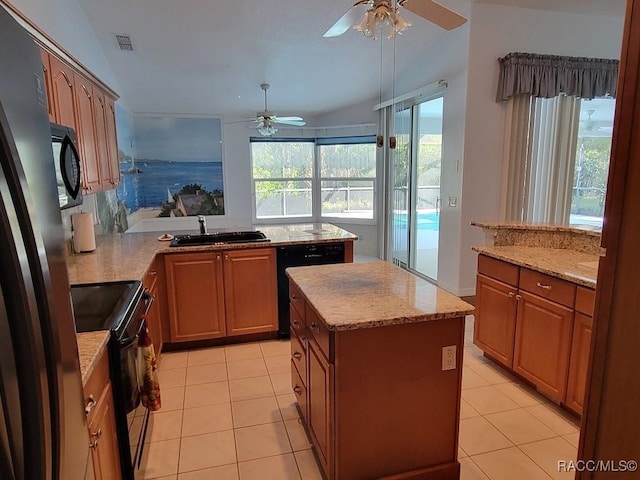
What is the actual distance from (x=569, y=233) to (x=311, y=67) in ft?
11.9

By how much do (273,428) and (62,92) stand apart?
2245 mm

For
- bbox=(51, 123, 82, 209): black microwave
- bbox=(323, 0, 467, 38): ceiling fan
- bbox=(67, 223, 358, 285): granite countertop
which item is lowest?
bbox=(67, 223, 358, 285): granite countertop

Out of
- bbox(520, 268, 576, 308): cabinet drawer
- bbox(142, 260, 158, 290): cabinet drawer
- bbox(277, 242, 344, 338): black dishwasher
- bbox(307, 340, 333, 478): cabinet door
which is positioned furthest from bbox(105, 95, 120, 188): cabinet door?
bbox(520, 268, 576, 308): cabinet drawer

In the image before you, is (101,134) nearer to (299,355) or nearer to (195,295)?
(195,295)

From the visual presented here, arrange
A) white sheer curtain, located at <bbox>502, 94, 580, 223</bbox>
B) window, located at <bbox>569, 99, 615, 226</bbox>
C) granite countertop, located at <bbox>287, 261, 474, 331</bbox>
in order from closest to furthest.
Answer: granite countertop, located at <bbox>287, 261, 474, 331</bbox> < white sheer curtain, located at <bbox>502, 94, 580, 223</bbox> < window, located at <bbox>569, 99, 615, 226</bbox>

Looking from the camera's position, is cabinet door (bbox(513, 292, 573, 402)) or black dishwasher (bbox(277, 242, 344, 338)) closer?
cabinet door (bbox(513, 292, 573, 402))

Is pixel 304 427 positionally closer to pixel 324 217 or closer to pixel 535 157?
pixel 535 157

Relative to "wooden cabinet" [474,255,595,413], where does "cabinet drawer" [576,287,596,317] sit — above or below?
above

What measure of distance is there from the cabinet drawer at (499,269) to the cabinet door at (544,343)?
15 cm

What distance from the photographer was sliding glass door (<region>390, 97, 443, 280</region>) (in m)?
5.36

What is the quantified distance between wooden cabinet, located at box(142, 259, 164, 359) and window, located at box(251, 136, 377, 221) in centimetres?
417

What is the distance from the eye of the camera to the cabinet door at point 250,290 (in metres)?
3.37

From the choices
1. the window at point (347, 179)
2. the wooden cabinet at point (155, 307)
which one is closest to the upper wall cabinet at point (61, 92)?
the wooden cabinet at point (155, 307)
